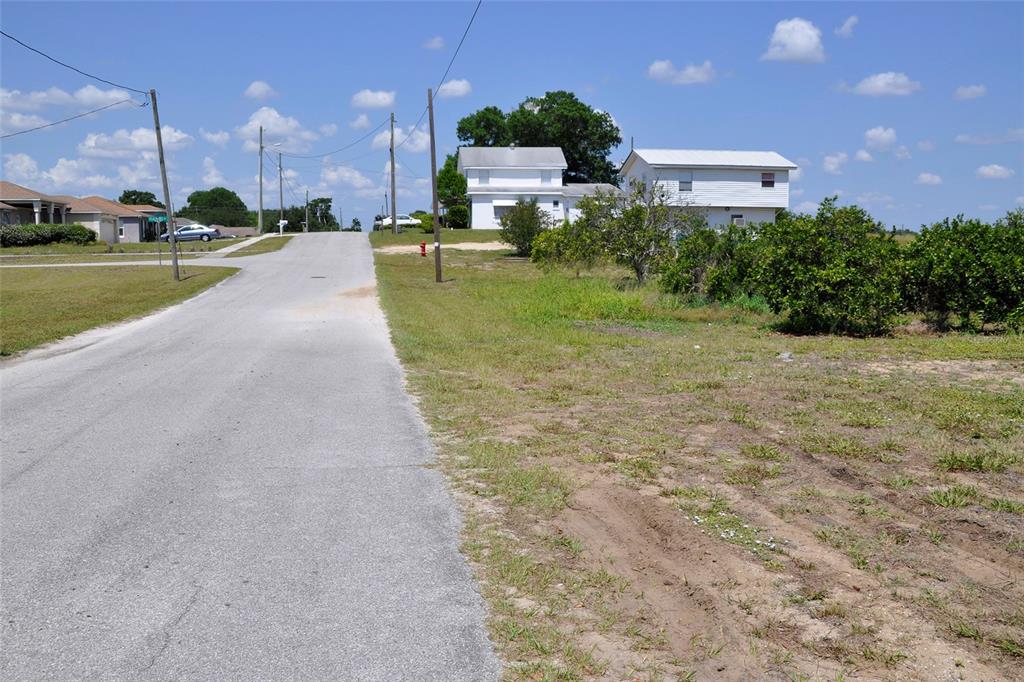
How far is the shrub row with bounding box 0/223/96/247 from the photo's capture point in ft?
183

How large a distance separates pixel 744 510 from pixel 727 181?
5425 centimetres

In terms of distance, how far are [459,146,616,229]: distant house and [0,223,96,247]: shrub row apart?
27.5 metres

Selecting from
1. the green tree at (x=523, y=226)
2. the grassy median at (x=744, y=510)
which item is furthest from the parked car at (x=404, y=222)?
the grassy median at (x=744, y=510)

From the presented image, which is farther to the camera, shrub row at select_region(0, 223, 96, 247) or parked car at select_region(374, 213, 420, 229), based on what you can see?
parked car at select_region(374, 213, 420, 229)

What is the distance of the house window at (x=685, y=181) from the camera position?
188 ft

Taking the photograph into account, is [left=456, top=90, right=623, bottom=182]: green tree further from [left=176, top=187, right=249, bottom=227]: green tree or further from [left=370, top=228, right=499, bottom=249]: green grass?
[left=176, top=187, right=249, bottom=227]: green tree

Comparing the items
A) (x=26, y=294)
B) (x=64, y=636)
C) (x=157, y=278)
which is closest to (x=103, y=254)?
A: (x=157, y=278)

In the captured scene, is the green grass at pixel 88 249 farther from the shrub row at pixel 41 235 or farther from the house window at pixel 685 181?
the house window at pixel 685 181

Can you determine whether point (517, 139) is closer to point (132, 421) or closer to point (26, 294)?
point (26, 294)

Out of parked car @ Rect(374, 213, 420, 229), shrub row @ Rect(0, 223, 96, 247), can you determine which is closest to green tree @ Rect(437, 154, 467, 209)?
parked car @ Rect(374, 213, 420, 229)

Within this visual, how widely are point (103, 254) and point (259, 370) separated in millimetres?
42403

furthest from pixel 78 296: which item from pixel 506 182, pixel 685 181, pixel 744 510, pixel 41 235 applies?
pixel 506 182

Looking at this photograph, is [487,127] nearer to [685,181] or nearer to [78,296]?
[685,181]

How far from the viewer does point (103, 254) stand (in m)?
49.7
